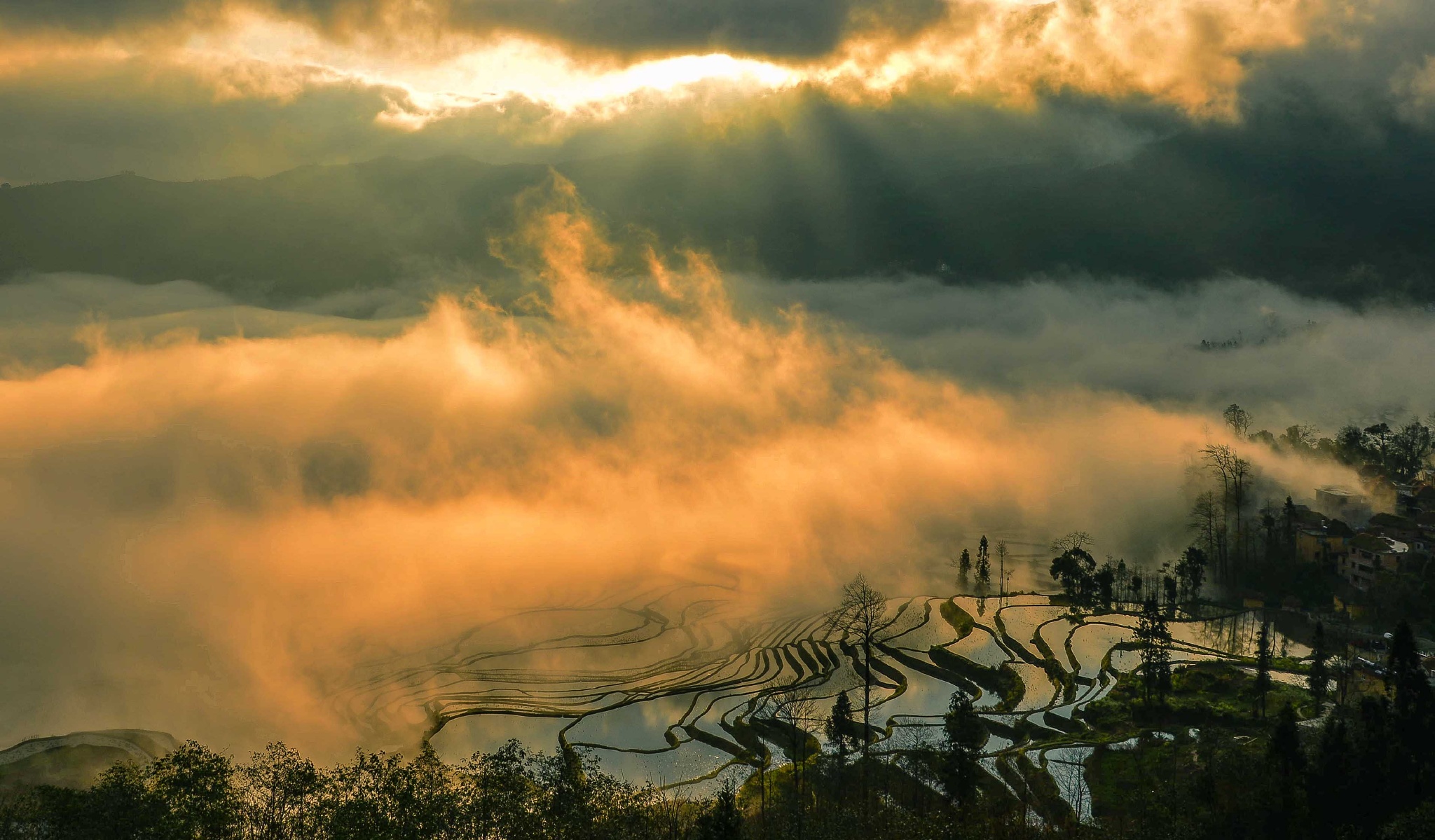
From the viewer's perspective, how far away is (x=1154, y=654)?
110312 millimetres

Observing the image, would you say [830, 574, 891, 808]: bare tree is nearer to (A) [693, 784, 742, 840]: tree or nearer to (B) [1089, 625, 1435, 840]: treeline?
(B) [1089, 625, 1435, 840]: treeline

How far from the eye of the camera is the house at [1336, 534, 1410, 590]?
141375mm

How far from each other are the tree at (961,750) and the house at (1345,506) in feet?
347

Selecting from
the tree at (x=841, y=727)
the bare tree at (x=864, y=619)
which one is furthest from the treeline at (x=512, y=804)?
the bare tree at (x=864, y=619)

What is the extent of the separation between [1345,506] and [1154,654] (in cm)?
8706

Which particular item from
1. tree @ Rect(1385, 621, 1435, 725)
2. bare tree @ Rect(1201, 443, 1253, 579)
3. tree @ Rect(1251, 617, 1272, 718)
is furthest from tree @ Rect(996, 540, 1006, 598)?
tree @ Rect(1385, 621, 1435, 725)

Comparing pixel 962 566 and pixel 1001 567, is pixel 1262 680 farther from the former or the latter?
pixel 962 566

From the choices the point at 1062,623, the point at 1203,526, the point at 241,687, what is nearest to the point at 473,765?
the point at 241,687

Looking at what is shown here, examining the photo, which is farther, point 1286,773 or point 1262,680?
point 1262,680

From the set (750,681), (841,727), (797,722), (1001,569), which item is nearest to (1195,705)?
(841,727)

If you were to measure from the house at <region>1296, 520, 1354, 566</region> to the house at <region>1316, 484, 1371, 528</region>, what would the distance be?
451 inches

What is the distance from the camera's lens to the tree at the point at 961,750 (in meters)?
80.9

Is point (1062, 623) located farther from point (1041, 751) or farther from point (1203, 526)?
A: point (1203, 526)

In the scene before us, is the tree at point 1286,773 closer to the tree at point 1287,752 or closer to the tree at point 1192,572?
the tree at point 1287,752
